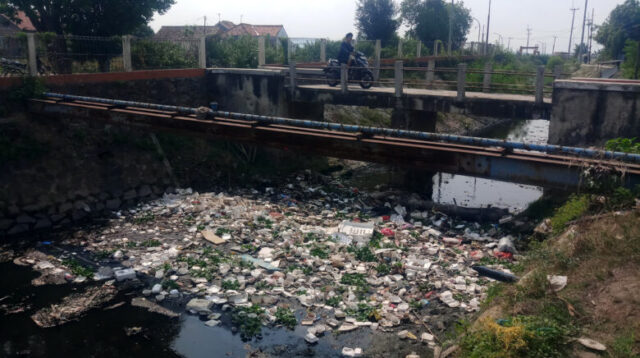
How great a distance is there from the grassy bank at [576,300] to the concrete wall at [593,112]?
11.5ft

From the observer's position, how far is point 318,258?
8.15 metres

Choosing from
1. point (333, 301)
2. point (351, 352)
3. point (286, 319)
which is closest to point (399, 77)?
point (333, 301)

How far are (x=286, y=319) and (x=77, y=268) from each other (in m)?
3.83

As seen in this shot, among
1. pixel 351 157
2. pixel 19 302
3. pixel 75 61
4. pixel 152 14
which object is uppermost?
pixel 152 14

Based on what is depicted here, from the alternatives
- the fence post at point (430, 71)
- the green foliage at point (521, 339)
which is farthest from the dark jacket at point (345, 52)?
the green foliage at point (521, 339)

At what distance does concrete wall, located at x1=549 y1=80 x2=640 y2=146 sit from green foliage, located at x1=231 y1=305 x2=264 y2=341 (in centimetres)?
673

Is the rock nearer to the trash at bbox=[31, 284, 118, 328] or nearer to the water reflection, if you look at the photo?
the trash at bbox=[31, 284, 118, 328]

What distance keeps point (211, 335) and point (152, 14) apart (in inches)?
517

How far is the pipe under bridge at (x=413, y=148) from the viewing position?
196 inches

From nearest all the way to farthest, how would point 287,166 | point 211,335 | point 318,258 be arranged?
point 211,335, point 318,258, point 287,166

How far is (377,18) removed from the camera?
30578 millimetres

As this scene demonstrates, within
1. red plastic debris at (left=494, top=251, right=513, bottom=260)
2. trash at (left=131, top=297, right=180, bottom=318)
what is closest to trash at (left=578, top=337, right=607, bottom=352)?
red plastic debris at (left=494, top=251, right=513, bottom=260)

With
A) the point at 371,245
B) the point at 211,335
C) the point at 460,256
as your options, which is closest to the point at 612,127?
the point at 460,256

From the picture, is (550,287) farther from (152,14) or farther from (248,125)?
(152,14)
